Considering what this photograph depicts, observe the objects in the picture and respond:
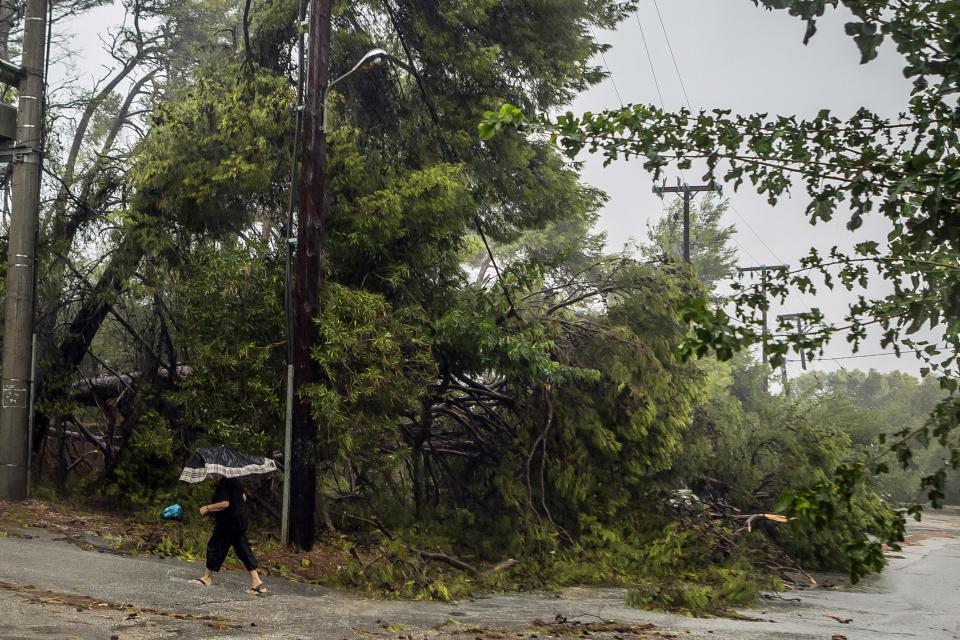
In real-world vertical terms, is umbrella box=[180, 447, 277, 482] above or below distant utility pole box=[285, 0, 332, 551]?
below

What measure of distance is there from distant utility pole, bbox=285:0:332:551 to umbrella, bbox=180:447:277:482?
2353 millimetres

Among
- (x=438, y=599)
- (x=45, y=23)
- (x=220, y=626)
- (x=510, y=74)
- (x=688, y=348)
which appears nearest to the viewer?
(x=688, y=348)

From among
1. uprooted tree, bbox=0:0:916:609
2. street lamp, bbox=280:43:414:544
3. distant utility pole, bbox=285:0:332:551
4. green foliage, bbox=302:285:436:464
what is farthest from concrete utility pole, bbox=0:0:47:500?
green foliage, bbox=302:285:436:464

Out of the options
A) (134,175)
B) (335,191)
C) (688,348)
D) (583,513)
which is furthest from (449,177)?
(688,348)

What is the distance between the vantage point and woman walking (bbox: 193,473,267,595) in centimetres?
1002

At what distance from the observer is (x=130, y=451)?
1459cm

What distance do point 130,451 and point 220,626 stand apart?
7.38 m

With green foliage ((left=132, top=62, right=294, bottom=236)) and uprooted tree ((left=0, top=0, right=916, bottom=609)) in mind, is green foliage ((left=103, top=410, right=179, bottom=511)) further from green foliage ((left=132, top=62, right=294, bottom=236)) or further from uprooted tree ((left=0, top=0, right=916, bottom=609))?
green foliage ((left=132, top=62, right=294, bottom=236))

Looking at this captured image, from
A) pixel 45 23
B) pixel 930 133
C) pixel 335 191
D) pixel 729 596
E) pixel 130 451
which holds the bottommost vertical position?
pixel 729 596

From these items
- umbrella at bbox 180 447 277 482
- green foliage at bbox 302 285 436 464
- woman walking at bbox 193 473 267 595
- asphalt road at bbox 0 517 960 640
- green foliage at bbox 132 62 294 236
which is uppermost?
green foliage at bbox 132 62 294 236

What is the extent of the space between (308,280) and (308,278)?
27 mm

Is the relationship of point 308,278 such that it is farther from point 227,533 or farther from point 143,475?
point 143,475

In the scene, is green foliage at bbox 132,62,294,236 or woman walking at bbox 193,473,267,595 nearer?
woman walking at bbox 193,473,267,595

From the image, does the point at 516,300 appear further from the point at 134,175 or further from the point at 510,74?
the point at 134,175
